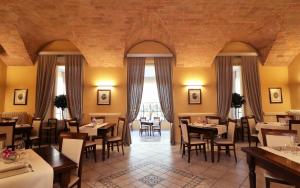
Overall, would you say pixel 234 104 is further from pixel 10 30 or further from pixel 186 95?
pixel 10 30

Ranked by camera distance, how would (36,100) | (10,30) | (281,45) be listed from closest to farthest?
(10,30), (281,45), (36,100)

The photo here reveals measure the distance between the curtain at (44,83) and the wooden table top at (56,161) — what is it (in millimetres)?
4821

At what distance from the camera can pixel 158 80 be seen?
21.8ft

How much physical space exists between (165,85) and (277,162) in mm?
4989

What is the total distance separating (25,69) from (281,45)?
9.12 meters

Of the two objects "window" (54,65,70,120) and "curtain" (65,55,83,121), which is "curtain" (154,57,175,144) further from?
"window" (54,65,70,120)

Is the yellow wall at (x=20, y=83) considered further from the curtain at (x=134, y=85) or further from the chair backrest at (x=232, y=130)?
the chair backrest at (x=232, y=130)

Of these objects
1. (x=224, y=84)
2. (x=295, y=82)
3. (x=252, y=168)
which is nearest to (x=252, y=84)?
(x=224, y=84)

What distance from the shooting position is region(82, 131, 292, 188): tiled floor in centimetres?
314

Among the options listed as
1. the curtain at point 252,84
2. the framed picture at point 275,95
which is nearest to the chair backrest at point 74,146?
the curtain at point 252,84

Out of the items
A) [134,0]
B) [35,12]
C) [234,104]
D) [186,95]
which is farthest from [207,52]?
[35,12]

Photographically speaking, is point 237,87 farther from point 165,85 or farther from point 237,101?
point 165,85

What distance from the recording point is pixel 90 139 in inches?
189

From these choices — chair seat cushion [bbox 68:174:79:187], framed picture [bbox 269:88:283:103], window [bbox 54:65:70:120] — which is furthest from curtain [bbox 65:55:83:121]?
framed picture [bbox 269:88:283:103]
